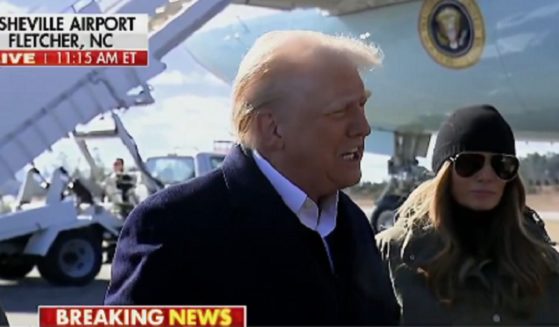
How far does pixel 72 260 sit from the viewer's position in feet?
24.5

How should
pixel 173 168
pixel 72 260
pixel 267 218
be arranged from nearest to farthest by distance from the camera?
1. pixel 267 218
2. pixel 72 260
3. pixel 173 168

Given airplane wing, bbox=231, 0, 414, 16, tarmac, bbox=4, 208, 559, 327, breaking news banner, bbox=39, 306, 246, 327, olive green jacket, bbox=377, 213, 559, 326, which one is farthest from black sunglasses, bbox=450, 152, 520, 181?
airplane wing, bbox=231, 0, 414, 16

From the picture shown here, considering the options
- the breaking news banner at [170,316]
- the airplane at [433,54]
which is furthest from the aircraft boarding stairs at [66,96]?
the breaking news banner at [170,316]

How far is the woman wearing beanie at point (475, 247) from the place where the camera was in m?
1.70

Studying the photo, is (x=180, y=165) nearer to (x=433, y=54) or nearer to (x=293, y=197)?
(x=433, y=54)

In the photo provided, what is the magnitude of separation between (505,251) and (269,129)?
63 centimetres

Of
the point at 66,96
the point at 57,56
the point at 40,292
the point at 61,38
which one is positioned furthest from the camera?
the point at 40,292

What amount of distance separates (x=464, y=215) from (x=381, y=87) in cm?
700

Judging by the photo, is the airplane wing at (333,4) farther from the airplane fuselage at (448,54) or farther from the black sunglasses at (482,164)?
the black sunglasses at (482,164)

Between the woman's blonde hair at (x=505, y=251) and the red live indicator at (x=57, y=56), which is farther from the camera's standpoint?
the red live indicator at (x=57, y=56)

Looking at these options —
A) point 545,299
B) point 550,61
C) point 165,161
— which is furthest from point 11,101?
point 545,299

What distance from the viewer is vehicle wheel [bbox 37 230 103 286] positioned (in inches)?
288

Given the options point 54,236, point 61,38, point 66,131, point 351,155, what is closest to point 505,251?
point 351,155

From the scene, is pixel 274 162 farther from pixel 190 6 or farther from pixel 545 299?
pixel 190 6
